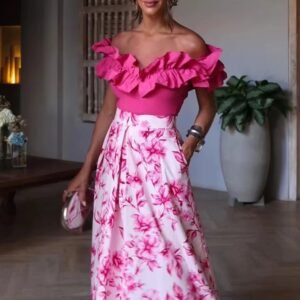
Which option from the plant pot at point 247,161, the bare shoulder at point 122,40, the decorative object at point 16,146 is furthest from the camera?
the plant pot at point 247,161

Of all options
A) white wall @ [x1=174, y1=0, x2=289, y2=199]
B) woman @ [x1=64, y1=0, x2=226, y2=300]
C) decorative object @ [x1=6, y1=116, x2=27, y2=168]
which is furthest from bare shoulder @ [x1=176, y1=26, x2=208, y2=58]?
white wall @ [x1=174, y1=0, x2=289, y2=199]

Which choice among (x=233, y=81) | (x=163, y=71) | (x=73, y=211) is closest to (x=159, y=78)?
(x=163, y=71)

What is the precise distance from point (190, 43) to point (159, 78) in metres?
0.15

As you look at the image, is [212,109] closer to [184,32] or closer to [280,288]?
[184,32]

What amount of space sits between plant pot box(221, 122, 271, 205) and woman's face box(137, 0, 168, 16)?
3370mm

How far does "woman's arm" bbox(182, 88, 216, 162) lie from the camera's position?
6.20 ft

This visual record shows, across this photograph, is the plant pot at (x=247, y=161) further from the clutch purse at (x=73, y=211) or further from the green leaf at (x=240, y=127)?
the clutch purse at (x=73, y=211)

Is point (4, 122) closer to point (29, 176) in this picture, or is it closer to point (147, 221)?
point (29, 176)

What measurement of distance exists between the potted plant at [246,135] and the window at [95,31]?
1733 mm

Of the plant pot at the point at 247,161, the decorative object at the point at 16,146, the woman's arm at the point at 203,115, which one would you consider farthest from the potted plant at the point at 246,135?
the woman's arm at the point at 203,115

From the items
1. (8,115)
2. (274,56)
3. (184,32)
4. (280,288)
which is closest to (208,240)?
(280,288)

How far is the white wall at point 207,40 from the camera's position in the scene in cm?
547

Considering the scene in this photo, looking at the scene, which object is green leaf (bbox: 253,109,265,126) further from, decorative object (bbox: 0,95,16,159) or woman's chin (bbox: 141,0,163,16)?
woman's chin (bbox: 141,0,163,16)

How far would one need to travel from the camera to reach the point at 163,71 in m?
1.81
